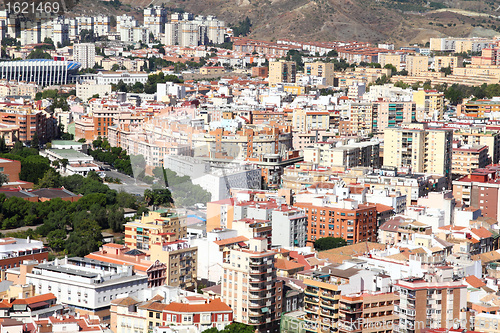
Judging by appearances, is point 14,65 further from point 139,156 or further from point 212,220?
point 212,220

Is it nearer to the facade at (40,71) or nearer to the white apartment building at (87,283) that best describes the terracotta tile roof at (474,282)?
the white apartment building at (87,283)

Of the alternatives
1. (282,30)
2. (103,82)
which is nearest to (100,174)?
(103,82)

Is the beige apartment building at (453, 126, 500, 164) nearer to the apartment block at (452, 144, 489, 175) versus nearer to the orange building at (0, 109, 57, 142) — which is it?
the apartment block at (452, 144, 489, 175)

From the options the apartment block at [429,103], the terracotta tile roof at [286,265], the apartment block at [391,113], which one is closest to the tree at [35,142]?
the apartment block at [391,113]

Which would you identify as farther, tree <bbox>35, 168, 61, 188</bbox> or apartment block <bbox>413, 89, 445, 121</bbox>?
apartment block <bbox>413, 89, 445, 121</bbox>

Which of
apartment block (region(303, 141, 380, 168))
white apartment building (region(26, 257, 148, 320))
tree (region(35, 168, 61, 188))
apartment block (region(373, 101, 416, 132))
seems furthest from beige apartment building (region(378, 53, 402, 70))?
white apartment building (region(26, 257, 148, 320))

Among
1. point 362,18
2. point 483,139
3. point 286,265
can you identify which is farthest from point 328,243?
point 362,18
